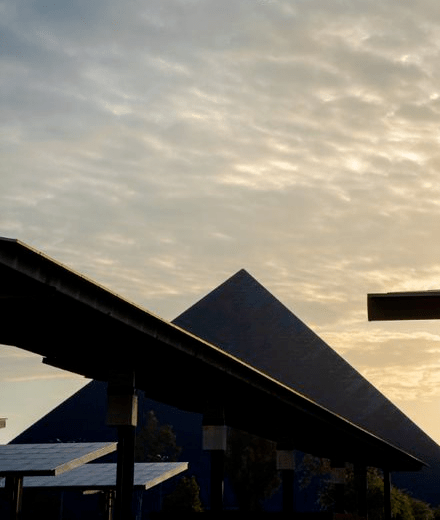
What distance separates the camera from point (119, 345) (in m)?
32.7

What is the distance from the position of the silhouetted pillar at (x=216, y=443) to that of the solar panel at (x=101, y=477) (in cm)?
1961

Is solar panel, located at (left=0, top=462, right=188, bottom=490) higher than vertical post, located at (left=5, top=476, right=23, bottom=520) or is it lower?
higher

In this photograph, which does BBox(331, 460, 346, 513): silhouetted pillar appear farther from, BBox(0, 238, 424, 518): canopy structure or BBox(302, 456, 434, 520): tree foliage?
BBox(302, 456, 434, 520): tree foliage

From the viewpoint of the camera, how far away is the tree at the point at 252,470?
532 feet

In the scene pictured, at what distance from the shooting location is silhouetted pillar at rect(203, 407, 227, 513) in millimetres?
44969

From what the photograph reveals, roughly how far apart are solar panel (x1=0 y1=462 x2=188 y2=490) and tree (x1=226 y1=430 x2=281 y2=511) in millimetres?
87411

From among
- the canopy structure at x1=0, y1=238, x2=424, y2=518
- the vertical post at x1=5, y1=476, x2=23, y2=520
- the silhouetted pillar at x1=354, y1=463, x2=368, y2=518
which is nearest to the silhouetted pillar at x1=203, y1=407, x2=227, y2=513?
the canopy structure at x1=0, y1=238, x2=424, y2=518

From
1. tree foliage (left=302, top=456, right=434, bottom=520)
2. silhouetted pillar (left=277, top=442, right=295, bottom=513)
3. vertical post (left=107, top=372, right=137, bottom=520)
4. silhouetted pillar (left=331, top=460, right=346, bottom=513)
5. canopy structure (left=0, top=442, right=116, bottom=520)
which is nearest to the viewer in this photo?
vertical post (left=107, top=372, right=137, bottom=520)

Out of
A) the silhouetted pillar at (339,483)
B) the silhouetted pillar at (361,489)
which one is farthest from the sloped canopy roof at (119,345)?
the silhouetted pillar at (361,489)

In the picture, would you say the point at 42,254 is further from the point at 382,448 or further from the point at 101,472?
the point at 382,448

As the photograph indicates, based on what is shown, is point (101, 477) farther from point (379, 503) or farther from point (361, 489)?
point (379, 503)

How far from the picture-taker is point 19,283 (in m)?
24.1

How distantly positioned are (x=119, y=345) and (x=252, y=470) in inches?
5258

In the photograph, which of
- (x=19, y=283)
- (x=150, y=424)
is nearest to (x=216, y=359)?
(x=19, y=283)
